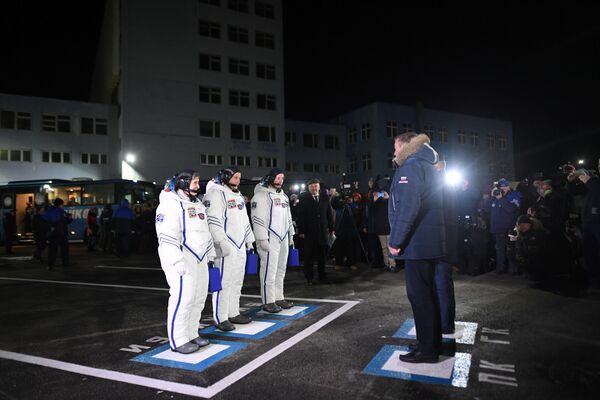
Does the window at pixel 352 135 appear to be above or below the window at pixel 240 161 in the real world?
above

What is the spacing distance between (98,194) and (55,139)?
58.7 feet

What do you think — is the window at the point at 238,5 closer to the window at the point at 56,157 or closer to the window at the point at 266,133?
the window at the point at 266,133

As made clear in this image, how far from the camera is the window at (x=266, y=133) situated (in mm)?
42156

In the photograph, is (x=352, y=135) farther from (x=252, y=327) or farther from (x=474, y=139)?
(x=252, y=327)

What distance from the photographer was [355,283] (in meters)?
8.73

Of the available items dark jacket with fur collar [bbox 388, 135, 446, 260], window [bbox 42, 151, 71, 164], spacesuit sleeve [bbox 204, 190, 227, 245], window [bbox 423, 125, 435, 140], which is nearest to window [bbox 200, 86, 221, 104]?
window [bbox 42, 151, 71, 164]

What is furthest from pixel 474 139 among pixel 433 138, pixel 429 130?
pixel 429 130

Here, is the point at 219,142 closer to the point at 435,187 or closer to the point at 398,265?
the point at 398,265

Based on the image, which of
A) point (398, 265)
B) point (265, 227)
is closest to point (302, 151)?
point (398, 265)

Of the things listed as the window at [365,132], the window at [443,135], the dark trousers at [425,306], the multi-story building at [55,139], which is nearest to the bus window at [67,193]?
the multi-story building at [55,139]

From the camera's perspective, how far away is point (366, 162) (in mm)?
49188

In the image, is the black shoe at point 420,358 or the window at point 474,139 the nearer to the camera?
the black shoe at point 420,358

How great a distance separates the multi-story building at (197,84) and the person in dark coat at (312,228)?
30203mm

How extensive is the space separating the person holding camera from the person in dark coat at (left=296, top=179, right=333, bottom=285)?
386cm
